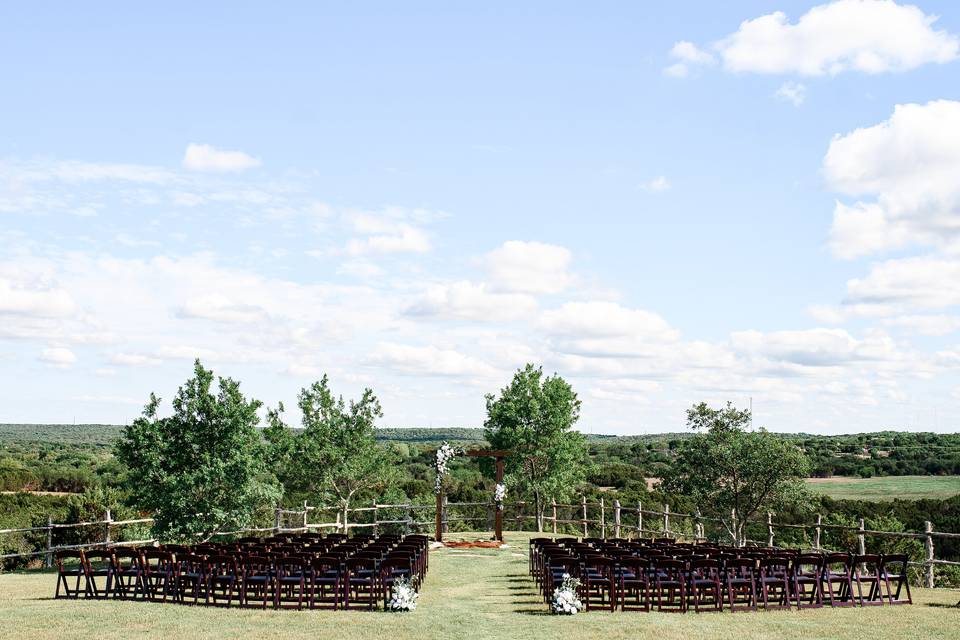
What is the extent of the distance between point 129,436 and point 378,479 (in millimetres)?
12612

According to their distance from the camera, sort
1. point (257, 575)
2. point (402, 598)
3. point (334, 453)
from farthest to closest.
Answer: point (334, 453), point (257, 575), point (402, 598)

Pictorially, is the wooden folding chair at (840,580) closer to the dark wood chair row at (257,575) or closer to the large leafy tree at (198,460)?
the dark wood chair row at (257,575)

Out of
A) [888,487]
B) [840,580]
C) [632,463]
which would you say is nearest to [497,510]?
[840,580]

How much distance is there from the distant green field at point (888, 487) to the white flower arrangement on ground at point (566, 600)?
48130 mm

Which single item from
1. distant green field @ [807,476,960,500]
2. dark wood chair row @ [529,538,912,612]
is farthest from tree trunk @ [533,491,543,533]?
distant green field @ [807,476,960,500]

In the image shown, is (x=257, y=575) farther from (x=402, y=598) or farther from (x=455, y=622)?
(x=455, y=622)

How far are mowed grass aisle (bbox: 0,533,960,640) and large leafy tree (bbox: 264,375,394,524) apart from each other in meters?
17.2

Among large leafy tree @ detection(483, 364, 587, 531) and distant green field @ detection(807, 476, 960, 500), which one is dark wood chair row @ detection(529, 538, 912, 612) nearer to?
large leafy tree @ detection(483, 364, 587, 531)

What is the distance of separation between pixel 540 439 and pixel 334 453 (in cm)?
795

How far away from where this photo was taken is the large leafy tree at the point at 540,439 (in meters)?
34.5

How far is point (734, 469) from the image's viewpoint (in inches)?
1057

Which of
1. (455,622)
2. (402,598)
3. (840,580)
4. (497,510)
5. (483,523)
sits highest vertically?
(497,510)

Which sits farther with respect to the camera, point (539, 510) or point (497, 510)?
point (539, 510)

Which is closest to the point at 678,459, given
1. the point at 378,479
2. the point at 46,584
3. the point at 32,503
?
the point at 378,479
